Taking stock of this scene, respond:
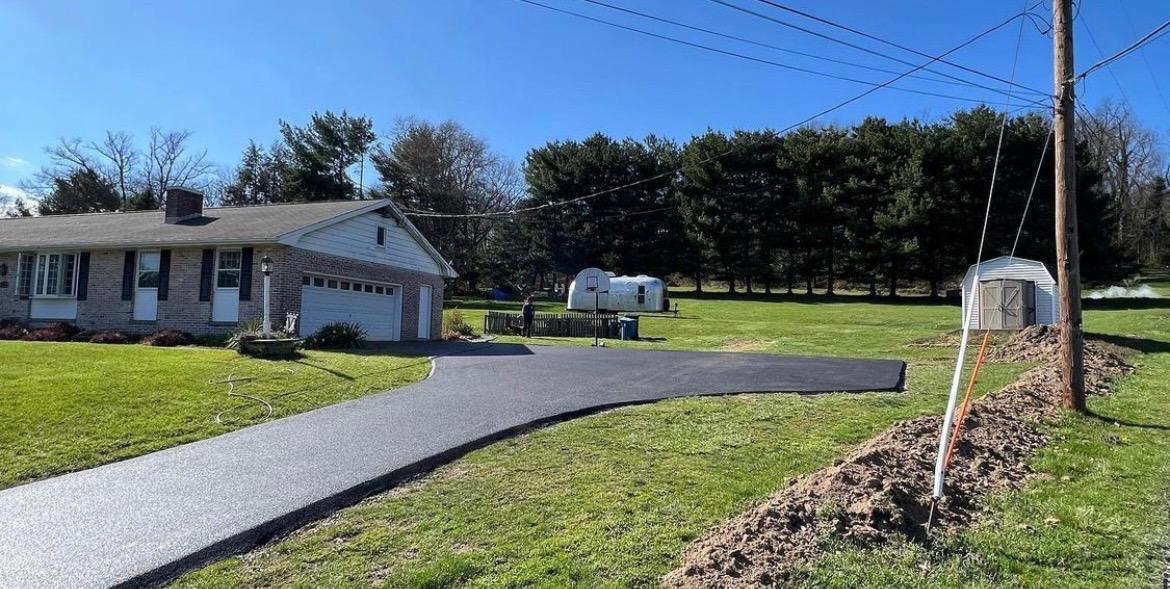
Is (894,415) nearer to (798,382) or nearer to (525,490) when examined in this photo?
(798,382)

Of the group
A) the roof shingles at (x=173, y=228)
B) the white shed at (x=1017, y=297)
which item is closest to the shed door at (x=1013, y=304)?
the white shed at (x=1017, y=297)

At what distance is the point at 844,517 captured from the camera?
4301 mm

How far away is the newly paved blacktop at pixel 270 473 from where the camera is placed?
4184 millimetres

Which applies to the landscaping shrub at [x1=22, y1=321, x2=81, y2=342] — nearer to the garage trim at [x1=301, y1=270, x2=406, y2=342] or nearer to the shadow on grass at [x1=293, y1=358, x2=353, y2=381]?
the garage trim at [x1=301, y1=270, x2=406, y2=342]

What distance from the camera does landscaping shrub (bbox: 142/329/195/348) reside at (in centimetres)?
1628

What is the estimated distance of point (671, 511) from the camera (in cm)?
475

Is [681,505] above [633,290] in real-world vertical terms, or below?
below

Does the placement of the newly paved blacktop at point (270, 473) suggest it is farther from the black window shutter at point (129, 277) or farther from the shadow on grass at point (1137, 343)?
the black window shutter at point (129, 277)

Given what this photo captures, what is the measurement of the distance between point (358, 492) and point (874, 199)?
159 ft

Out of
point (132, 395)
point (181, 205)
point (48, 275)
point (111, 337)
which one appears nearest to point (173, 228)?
point (181, 205)

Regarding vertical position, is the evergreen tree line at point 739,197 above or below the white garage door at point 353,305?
above

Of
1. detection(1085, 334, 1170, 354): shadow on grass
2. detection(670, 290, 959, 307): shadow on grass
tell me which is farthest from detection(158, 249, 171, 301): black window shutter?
detection(670, 290, 959, 307): shadow on grass

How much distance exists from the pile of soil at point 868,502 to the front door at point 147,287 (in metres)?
18.6

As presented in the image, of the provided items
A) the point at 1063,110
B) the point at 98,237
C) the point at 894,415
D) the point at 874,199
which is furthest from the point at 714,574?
the point at 874,199
